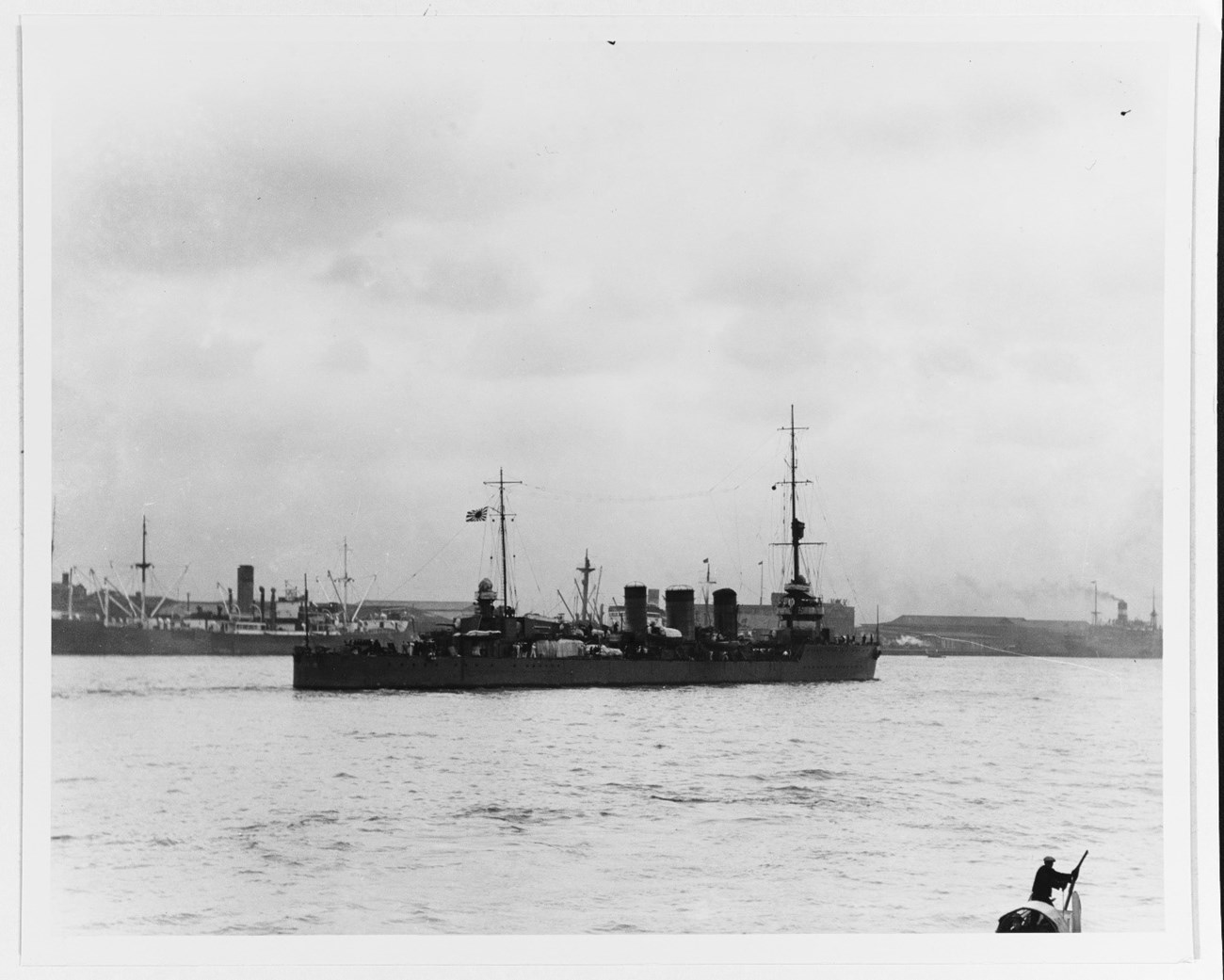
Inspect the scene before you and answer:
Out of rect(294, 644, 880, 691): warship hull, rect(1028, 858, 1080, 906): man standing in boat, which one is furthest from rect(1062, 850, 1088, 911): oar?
rect(294, 644, 880, 691): warship hull

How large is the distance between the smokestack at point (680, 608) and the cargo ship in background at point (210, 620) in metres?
1.93

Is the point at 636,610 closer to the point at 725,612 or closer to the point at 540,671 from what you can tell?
the point at 725,612

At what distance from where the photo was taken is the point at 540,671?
19.1m

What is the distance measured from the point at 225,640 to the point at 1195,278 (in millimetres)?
7680

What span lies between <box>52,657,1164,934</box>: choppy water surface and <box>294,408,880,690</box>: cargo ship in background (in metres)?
1.64

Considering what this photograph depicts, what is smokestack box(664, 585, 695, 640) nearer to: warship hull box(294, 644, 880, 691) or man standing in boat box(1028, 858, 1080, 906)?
warship hull box(294, 644, 880, 691)

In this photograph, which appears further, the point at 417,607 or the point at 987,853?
the point at 417,607

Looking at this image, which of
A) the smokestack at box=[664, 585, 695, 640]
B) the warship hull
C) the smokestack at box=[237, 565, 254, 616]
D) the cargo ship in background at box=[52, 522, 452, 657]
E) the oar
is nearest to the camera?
the oar

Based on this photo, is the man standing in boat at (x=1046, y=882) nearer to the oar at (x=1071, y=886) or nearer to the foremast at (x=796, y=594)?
the oar at (x=1071, y=886)

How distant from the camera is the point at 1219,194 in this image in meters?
5.58

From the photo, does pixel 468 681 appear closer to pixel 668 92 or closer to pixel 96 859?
pixel 96 859

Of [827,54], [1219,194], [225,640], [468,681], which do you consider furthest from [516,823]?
[468,681]

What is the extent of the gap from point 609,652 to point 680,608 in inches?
311

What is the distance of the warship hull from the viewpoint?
49.7 feet
